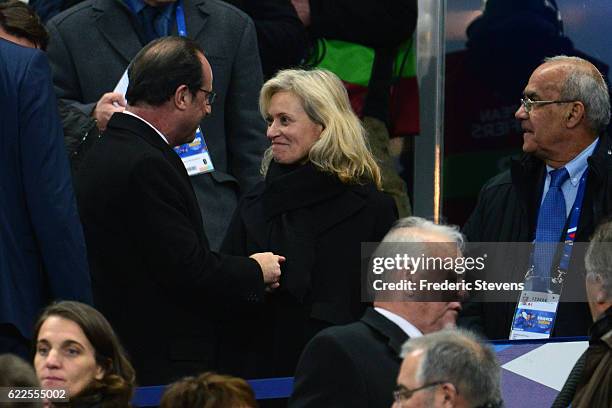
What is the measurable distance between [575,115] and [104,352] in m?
2.84

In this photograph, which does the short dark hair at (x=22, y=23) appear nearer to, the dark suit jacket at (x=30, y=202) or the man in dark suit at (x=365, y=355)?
the dark suit jacket at (x=30, y=202)

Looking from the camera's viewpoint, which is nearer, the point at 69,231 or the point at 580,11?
the point at 69,231

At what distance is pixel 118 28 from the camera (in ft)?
27.3

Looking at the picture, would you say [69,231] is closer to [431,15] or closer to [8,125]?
[8,125]

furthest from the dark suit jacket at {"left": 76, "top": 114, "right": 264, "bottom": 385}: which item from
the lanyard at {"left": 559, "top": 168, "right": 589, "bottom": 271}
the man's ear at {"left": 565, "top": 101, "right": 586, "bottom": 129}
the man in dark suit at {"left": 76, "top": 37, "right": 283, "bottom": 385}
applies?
the man's ear at {"left": 565, "top": 101, "right": 586, "bottom": 129}

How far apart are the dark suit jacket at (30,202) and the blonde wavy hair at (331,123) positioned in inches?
48.1

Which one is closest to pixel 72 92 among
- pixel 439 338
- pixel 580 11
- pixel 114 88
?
pixel 114 88

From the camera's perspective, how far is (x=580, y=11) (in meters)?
8.84

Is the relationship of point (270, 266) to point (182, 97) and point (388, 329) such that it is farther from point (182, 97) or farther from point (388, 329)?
point (388, 329)

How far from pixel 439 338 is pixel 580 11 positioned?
12.2ft

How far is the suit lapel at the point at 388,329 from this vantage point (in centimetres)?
612

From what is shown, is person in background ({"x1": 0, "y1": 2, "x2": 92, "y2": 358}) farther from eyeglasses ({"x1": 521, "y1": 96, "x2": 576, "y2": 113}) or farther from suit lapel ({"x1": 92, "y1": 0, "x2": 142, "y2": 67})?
eyeglasses ({"x1": 521, "y1": 96, "x2": 576, "y2": 113})

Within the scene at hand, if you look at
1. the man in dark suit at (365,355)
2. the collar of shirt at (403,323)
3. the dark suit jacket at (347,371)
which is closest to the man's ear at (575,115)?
the man in dark suit at (365,355)

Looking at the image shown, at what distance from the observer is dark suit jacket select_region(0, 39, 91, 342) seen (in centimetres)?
661
